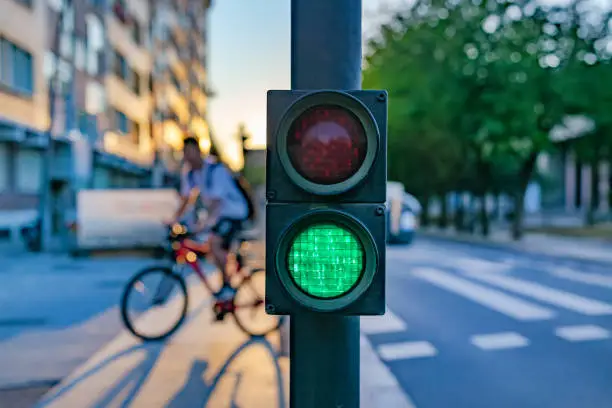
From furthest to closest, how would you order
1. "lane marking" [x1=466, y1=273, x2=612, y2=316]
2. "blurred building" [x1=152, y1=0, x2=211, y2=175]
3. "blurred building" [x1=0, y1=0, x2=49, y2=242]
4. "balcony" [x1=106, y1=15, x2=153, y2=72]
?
1. "blurred building" [x1=152, y1=0, x2=211, y2=175]
2. "balcony" [x1=106, y1=15, x2=153, y2=72]
3. "blurred building" [x1=0, y1=0, x2=49, y2=242]
4. "lane marking" [x1=466, y1=273, x2=612, y2=316]

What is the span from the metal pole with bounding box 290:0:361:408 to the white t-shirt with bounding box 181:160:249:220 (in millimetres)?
3559

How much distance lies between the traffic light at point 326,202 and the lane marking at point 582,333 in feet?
16.5

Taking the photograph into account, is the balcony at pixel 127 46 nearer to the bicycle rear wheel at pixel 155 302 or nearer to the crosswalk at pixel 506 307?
the crosswalk at pixel 506 307

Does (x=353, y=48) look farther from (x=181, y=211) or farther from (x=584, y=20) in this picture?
(x=584, y=20)

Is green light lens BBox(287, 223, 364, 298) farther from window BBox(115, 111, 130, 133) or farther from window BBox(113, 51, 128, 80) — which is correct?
window BBox(113, 51, 128, 80)

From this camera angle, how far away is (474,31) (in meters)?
21.1

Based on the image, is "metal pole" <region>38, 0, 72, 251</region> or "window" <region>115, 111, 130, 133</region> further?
"window" <region>115, 111, 130, 133</region>

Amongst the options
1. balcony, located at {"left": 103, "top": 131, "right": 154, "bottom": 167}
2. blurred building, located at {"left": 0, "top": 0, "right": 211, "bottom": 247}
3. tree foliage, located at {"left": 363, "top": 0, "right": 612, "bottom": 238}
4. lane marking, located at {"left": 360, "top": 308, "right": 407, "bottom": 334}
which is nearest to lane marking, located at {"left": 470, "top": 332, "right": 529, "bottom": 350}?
lane marking, located at {"left": 360, "top": 308, "right": 407, "bottom": 334}

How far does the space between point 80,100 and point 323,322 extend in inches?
978

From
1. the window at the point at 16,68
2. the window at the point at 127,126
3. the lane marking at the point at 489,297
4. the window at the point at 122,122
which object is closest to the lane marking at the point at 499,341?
the lane marking at the point at 489,297

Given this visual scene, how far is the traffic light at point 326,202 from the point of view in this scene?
1886 mm

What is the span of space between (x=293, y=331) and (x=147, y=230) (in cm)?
1353

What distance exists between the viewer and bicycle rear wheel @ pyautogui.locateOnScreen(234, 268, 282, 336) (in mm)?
5746

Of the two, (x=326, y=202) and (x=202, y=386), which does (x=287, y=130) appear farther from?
(x=202, y=386)
